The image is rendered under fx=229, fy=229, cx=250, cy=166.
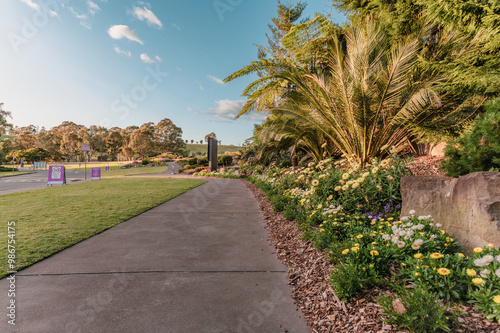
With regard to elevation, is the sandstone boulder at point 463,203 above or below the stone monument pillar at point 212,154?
below

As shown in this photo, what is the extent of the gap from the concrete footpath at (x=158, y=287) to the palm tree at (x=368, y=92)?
4332 mm

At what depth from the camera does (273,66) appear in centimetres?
679

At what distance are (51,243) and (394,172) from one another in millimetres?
5662

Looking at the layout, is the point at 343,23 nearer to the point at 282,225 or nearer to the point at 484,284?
the point at 282,225

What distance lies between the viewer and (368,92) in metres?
5.83

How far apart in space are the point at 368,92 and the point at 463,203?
13.4ft

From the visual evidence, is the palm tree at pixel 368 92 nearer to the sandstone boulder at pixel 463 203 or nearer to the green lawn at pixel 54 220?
the sandstone boulder at pixel 463 203

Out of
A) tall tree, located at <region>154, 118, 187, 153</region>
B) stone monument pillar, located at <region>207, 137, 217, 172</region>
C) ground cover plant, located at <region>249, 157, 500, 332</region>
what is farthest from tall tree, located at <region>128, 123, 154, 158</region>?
ground cover plant, located at <region>249, 157, 500, 332</region>

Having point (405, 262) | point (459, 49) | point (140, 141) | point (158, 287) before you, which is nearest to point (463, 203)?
point (405, 262)

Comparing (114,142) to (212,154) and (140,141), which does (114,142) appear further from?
(212,154)

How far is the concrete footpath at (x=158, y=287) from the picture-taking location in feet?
6.37

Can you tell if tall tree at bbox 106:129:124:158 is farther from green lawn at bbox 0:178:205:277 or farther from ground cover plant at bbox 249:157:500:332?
ground cover plant at bbox 249:157:500:332

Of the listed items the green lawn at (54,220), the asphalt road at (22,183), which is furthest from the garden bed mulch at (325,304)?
the asphalt road at (22,183)

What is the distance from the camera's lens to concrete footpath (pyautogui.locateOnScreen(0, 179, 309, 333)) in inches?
76.4
